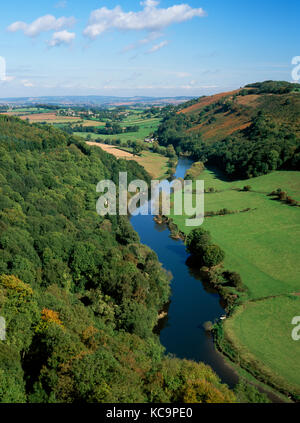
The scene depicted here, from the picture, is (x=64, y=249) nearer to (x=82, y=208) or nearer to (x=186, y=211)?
(x=82, y=208)

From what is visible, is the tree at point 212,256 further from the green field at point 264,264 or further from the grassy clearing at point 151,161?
the grassy clearing at point 151,161

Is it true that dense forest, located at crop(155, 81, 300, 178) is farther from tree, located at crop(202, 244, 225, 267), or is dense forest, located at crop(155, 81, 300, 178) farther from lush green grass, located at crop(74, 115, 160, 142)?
tree, located at crop(202, 244, 225, 267)

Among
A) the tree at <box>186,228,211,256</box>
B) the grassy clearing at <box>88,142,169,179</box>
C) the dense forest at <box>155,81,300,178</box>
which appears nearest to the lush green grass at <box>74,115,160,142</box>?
the dense forest at <box>155,81,300,178</box>

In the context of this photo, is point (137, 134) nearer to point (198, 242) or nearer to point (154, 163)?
point (154, 163)

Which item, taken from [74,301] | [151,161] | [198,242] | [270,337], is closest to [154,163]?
[151,161]

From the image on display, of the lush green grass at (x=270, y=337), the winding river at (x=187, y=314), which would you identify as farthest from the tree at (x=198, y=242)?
the lush green grass at (x=270, y=337)

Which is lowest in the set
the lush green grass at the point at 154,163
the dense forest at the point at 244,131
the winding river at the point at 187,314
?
the winding river at the point at 187,314

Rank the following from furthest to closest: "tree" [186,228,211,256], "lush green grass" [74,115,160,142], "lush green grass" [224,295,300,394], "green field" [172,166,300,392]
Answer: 1. "lush green grass" [74,115,160,142]
2. "tree" [186,228,211,256]
3. "green field" [172,166,300,392]
4. "lush green grass" [224,295,300,394]
